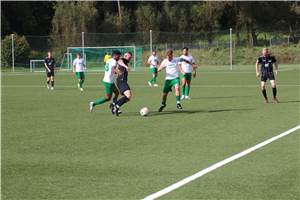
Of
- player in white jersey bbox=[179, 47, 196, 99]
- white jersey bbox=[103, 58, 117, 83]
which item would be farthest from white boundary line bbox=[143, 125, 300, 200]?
player in white jersey bbox=[179, 47, 196, 99]

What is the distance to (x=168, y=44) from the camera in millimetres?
63531

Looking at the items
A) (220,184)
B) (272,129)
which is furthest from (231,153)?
(272,129)

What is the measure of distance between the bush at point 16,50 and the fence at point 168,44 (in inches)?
11.5

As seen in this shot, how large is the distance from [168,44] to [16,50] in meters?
15.6

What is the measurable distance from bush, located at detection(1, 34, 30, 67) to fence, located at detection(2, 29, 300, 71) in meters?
0.29

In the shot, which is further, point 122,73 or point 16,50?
point 16,50

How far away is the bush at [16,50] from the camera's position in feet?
186

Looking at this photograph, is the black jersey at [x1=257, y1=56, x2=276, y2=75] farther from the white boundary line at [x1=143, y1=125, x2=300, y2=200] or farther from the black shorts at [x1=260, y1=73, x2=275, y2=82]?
the white boundary line at [x1=143, y1=125, x2=300, y2=200]

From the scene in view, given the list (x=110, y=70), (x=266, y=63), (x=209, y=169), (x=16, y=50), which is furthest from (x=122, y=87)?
(x=16, y=50)

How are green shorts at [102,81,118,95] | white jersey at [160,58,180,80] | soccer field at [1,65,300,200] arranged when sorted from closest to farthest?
soccer field at [1,65,300,200] < green shorts at [102,81,118,95] < white jersey at [160,58,180,80]

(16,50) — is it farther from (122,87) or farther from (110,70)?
(122,87)

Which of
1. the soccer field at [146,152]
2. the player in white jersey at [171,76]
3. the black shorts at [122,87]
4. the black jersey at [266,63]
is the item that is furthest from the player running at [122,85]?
the black jersey at [266,63]

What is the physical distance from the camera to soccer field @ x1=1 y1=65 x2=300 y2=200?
7.50 metres

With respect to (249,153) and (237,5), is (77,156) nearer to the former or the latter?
(249,153)
